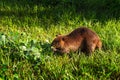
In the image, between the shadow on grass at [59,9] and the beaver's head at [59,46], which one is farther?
the shadow on grass at [59,9]

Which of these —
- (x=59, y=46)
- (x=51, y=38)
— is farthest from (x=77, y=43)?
(x=51, y=38)

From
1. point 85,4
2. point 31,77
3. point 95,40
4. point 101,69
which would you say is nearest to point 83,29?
point 95,40

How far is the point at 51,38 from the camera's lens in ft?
19.2

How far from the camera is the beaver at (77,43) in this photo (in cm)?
504

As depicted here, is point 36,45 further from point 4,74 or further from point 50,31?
point 50,31

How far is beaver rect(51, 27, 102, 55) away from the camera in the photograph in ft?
16.5

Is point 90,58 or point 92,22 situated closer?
point 90,58

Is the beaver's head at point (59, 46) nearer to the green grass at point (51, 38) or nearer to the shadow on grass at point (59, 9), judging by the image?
the green grass at point (51, 38)

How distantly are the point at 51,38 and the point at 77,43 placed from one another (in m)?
0.88

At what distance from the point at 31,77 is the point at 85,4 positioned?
3111 mm

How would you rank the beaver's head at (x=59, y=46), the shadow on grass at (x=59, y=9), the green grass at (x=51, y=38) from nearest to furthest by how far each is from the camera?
the green grass at (x=51, y=38)
the beaver's head at (x=59, y=46)
the shadow on grass at (x=59, y=9)

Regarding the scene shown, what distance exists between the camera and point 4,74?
15.6ft

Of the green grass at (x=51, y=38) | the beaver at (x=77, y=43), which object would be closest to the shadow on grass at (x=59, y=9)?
the green grass at (x=51, y=38)

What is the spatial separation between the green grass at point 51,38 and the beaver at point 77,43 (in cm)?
9
